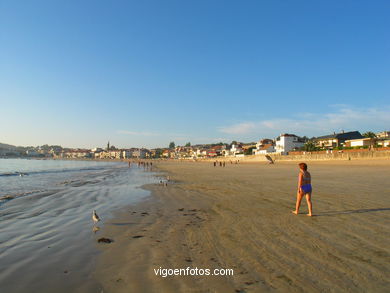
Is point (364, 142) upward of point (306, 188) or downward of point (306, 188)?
upward

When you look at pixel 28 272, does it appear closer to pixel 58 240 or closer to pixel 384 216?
pixel 58 240

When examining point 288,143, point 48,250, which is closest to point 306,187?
point 48,250

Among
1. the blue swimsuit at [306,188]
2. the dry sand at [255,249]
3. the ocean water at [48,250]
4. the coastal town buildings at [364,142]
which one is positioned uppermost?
the coastal town buildings at [364,142]

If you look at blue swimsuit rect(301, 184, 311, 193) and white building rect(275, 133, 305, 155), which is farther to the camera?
white building rect(275, 133, 305, 155)

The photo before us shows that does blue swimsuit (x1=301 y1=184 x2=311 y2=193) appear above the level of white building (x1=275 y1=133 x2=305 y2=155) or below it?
below

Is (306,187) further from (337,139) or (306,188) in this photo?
(337,139)

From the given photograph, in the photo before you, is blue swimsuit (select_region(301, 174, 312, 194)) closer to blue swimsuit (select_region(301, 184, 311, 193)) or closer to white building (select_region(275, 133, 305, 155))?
blue swimsuit (select_region(301, 184, 311, 193))

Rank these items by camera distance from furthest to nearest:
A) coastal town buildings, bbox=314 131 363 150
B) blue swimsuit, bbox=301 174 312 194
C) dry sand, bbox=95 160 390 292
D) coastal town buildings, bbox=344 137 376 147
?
1. coastal town buildings, bbox=314 131 363 150
2. coastal town buildings, bbox=344 137 376 147
3. blue swimsuit, bbox=301 174 312 194
4. dry sand, bbox=95 160 390 292

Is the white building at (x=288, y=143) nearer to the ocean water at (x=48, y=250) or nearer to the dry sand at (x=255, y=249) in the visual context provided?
the dry sand at (x=255, y=249)

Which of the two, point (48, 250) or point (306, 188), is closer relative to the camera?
point (48, 250)

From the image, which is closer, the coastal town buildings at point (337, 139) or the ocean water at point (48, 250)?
the ocean water at point (48, 250)

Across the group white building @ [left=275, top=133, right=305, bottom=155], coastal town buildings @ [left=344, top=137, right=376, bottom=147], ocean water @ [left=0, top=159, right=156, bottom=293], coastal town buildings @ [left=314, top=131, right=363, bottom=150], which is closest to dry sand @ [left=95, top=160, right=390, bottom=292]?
ocean water @ [left=0, top=159, right=156, bottom=293]

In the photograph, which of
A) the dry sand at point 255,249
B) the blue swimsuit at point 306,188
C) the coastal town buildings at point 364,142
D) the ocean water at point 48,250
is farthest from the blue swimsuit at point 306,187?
the coastal town buildings at point 364,142

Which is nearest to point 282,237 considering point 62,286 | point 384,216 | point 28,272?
point 384,216
